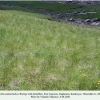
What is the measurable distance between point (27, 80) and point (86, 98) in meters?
2.97

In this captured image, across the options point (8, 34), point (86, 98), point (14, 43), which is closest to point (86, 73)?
point (86, 98)

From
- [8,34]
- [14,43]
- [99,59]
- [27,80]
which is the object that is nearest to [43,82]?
[27,80]

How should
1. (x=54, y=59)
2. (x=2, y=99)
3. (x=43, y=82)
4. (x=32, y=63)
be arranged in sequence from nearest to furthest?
(x=2, y=99), (x=43, y=82), (x=32, y=63), (x=54, y=59)

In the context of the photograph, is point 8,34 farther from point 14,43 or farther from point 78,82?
point 78,82

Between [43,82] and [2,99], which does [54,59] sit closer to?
[43,82]

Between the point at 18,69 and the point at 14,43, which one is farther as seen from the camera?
the point at 14,43

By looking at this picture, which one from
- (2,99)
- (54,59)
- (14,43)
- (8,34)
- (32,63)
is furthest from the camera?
(8,34)

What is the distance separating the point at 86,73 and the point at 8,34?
345 inches

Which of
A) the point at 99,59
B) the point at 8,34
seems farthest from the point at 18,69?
the point at 8,34

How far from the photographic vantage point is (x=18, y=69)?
1057 cm

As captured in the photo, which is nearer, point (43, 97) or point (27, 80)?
point (43, 97)

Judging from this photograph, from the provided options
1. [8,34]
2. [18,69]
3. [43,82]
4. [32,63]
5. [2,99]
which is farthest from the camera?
[8,34]

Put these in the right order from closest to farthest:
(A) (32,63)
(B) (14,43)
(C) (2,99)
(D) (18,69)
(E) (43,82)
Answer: (C) (2,99) < (E) (43,82) < (D) (18,69) < (A) (32,63) < (B) (14,43)

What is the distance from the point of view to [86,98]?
25.0ft
